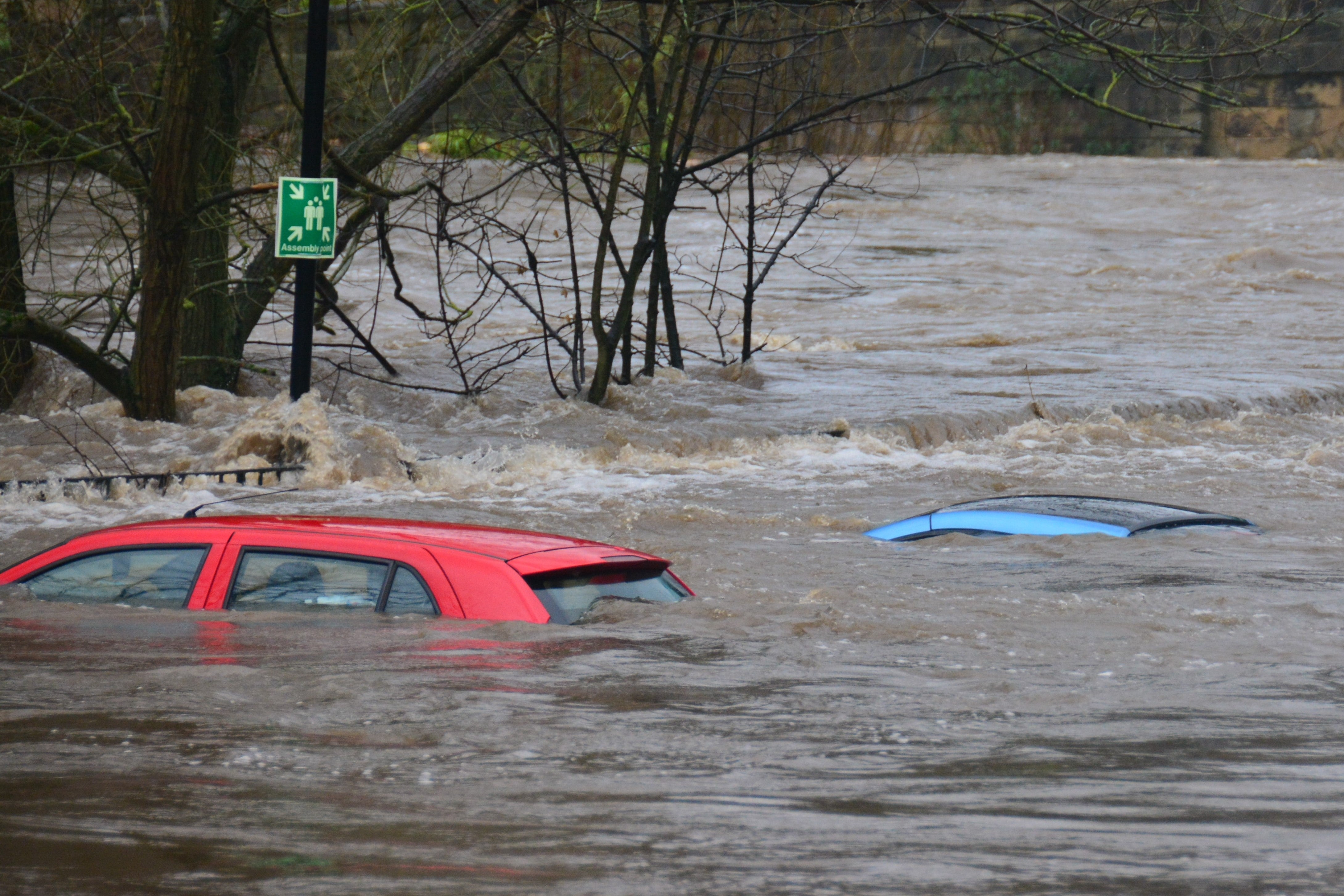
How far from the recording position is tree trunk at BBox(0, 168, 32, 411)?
521 inches

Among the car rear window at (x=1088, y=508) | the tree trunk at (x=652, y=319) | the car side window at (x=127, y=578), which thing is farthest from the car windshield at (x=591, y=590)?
the tree trunk at (x=652, y=319)

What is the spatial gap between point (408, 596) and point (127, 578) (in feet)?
3.90

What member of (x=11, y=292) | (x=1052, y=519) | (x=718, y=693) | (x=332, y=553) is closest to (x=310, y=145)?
(x=11, y=292)

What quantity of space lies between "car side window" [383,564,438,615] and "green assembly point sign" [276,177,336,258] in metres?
5.76

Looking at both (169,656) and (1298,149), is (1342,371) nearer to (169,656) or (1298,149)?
(169,656)

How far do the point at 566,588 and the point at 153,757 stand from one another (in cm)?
154

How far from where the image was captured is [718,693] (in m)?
4.71

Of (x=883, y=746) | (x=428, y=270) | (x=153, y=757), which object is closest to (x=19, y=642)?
(x=153, y=757)

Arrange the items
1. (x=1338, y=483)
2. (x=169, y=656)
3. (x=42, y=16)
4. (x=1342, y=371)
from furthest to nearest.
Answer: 1. (x=1342, y=371)
2. (x=42, y=16)
3. (x=1338, y=483)
4. (x=169, y=656)

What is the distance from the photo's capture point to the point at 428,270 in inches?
1073

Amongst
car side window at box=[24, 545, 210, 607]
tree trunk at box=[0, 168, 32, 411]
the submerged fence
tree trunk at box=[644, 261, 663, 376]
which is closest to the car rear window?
car side window at box=[24, 545, 210, 607]

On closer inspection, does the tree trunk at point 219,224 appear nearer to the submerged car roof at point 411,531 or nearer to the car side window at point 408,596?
the submerged car roof at point 411,531

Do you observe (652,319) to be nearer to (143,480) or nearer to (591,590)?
(143,480)

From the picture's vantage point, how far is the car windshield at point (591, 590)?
4.90m
